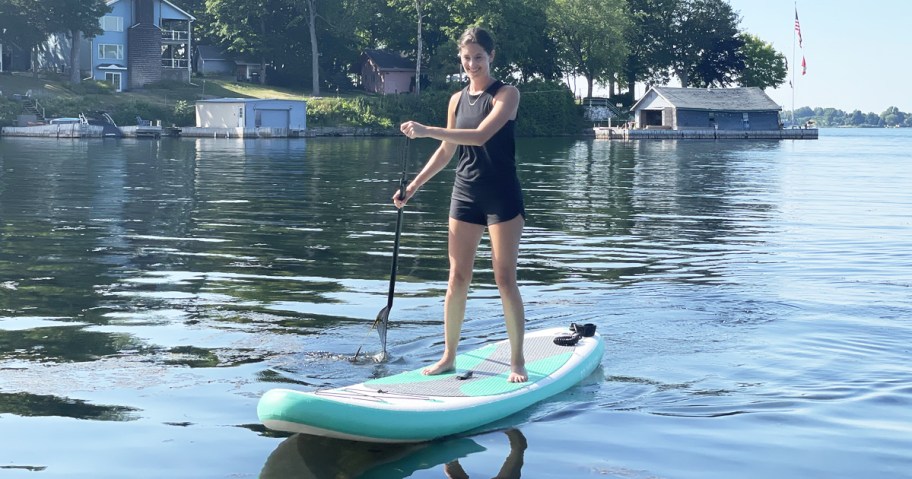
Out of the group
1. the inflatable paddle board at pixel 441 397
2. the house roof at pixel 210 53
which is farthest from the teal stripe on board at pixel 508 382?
the house roof at pixel 210 53

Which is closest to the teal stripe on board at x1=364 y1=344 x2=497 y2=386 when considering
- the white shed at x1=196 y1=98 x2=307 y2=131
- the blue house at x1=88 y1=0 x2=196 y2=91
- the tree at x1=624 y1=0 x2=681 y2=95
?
the white shed at x1=196 y1=98 x2=307 y2=131

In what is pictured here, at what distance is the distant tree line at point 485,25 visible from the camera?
97.4 meters

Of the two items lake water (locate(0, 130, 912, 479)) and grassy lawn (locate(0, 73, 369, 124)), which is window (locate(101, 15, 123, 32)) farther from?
lake water (locate(0, 130, 912, 479))

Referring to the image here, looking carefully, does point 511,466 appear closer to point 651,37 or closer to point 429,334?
point 429,334

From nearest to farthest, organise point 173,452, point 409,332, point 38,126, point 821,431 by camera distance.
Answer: point 173,452 → point 821,431 → point 409,332 → point 38,126

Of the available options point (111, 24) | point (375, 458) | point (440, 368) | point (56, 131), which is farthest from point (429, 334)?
point (111, 24)

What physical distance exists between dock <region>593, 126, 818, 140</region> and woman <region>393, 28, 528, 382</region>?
8936cm

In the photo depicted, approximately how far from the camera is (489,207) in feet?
27.2

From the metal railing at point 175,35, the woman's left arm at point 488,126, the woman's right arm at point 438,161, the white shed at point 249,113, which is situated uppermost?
the metal railing at point 175,35

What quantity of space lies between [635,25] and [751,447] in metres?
107

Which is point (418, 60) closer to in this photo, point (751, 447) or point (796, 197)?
point (796, 197)

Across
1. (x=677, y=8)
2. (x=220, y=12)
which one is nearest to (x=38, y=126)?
(x=220, y=12)

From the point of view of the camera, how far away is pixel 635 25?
364 ft

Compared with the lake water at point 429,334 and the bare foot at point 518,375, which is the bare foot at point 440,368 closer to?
the bare foot at point 518,375
